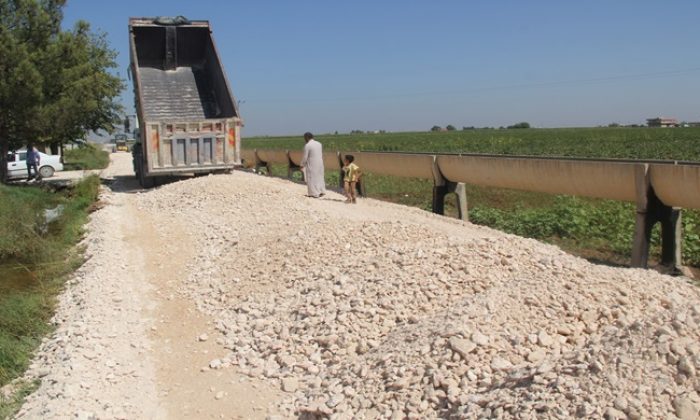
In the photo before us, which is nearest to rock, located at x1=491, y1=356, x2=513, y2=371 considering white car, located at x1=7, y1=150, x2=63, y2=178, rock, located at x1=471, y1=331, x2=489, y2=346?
rock, located at x1=471, y1=331, x2=489, y2=346

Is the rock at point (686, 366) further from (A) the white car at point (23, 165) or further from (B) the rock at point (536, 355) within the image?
(A) the white car at point (23, 165)

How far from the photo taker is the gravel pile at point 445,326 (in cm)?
355

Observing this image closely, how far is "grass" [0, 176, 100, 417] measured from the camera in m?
6.17

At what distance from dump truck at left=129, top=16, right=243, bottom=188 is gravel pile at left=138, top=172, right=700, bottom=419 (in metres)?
7.69

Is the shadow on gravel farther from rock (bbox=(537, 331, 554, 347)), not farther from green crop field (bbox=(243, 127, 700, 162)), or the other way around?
green crop field (bbox=(243, 127, 700, 162))

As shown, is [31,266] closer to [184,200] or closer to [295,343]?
[184,200]

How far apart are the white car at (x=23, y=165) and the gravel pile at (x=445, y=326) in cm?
1918

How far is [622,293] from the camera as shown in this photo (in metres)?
5.07

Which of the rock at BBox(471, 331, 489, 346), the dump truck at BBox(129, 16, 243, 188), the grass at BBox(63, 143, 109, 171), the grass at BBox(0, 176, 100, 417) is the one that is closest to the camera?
the rock at BBox(471, 331, 489, 346)

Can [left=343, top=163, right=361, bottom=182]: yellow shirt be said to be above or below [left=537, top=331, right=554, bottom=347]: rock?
above

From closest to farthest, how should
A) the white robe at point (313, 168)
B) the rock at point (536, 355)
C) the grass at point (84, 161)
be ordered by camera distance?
1. the rock at point (536, 355)
2. the white robe at point (313, 168)
3. the grass at point (84, 161)

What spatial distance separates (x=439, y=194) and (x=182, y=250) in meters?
4.48

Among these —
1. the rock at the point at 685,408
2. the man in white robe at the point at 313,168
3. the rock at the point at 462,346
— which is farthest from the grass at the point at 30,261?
the rock at the point at 685,408

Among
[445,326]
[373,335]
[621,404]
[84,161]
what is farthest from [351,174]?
[84,161]
